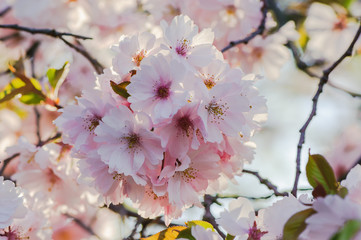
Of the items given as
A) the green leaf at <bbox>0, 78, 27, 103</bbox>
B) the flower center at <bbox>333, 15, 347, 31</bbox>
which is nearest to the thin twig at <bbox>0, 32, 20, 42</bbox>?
the green leaf at <bbox>0, 78, 27, 103</bbox>

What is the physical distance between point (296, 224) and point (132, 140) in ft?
1.58

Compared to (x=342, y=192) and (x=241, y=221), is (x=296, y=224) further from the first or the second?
(x=241, y=221)

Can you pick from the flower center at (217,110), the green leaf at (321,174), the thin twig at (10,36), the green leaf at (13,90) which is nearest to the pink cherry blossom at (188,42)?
the flower center at (217,110)

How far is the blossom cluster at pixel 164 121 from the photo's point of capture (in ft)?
A: 3.72

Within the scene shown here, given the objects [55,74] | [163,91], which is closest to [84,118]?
[163,91]

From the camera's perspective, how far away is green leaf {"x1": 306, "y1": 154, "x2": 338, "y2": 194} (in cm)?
97

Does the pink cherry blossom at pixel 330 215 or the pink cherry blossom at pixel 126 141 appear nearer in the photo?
the pink cherry blossom at pixel 330 215

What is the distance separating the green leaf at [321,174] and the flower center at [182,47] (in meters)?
0.46

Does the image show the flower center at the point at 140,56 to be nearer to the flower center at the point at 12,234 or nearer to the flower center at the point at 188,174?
the flower center at the point at 188,174

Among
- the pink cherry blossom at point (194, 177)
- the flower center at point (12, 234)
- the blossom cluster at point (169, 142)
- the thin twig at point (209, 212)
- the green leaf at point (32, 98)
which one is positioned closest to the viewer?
the blossom cluster at point (169, 142)

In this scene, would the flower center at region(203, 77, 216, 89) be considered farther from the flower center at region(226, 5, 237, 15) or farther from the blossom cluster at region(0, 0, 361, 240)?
the flower center at region(226, 5, 237, 15)

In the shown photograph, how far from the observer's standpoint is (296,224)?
94cm

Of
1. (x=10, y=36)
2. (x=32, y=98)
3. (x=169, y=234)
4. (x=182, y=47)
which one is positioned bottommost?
(x=10, y=36)

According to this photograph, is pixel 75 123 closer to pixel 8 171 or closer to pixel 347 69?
pixel 8 171
